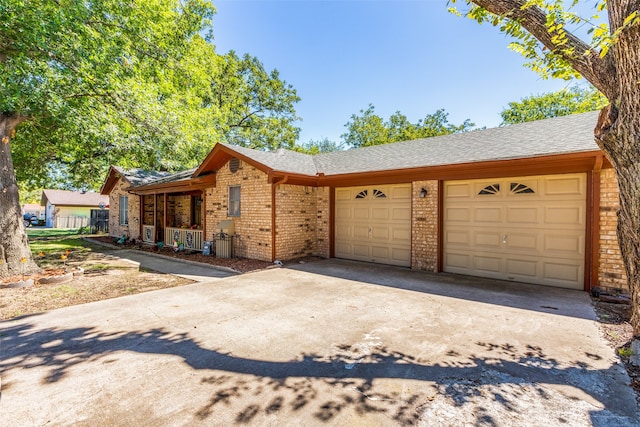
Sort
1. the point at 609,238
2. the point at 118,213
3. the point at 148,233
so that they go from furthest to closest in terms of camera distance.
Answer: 1. the point at 118,213
2. the point at 148,233
3. the point at 609,238

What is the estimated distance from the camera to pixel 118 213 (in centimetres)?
1697

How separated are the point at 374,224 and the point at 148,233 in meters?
11.7

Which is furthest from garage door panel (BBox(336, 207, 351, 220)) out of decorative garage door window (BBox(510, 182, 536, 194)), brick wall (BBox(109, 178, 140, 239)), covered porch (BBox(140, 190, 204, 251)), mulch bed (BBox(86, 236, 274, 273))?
brick wall (BBox(109, 178, 140, 239))

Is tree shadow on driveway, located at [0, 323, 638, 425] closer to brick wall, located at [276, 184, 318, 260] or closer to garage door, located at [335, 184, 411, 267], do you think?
garage door, located at [335, 184, 411, 267]

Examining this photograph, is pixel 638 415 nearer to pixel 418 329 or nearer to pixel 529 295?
pixel 418 329

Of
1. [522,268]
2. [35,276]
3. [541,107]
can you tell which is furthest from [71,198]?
[541,107]

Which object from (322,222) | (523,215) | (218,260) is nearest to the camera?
(523,215)

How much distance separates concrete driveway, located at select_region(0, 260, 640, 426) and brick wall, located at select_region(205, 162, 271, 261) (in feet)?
13.1

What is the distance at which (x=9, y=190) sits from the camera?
291 inches

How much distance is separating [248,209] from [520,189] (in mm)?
8192

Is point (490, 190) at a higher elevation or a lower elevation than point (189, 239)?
higher

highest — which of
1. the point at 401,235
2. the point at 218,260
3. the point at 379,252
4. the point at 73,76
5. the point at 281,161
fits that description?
the point at 73,76

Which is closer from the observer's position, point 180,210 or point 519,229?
point 519,229

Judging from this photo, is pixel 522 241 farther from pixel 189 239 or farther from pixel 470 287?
pixel 189 239
